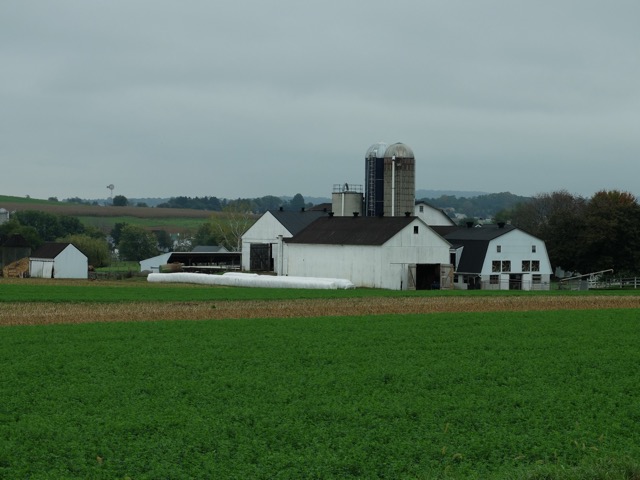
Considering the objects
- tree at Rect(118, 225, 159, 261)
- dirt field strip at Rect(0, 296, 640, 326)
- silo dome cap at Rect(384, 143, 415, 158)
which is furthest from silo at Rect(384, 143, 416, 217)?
tree at Rect(118, 225, 159, 261)

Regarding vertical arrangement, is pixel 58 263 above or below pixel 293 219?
below

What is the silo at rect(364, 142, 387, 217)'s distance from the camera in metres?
72.5

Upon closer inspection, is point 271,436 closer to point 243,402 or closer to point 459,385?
point 243,402

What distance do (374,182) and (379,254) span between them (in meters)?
16.5

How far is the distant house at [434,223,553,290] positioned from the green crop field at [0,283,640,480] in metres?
39.1

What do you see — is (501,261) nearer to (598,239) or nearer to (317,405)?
(598,239)

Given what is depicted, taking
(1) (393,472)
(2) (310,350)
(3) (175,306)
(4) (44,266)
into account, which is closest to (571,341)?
(2) (310,350)

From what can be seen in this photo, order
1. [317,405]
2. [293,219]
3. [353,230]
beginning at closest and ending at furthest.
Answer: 1. [317,405]
2. [353,230]
3. [293,219]

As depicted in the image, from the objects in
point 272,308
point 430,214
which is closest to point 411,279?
point 272,308

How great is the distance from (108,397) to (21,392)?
153 cm

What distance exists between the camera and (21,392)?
16516 mm

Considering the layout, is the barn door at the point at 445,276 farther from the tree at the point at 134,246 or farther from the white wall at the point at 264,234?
the tree at the point at 134,246

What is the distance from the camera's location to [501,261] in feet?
217

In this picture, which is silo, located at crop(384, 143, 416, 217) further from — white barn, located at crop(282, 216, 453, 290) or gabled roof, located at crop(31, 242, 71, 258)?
gabled roof, located at crop(31, 242, 71, 258)
